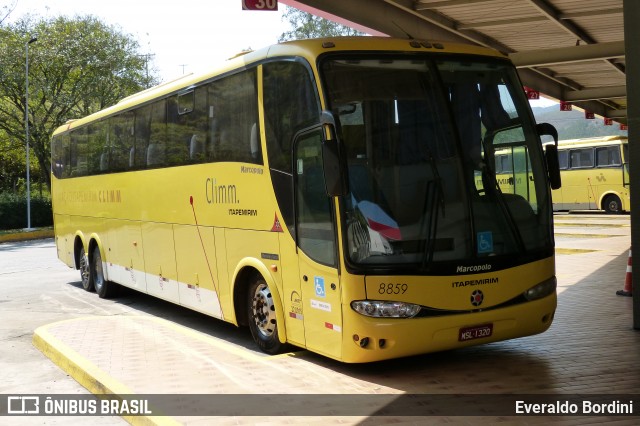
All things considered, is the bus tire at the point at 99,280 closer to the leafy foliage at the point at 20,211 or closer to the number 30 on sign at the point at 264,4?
the number 30 on sign at the point at 264,4

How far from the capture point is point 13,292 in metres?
16.1

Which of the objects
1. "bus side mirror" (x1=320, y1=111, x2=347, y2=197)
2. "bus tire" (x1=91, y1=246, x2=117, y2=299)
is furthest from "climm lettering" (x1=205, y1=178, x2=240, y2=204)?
"bus tire" (x1=91, y1=246, x2=117, y2=299)

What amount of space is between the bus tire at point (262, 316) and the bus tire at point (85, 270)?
725cm

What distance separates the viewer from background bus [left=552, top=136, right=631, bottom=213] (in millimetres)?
35750

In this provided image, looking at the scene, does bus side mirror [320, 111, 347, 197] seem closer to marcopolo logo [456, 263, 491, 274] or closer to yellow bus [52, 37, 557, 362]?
yellow bus [52, 37, 557, 362]

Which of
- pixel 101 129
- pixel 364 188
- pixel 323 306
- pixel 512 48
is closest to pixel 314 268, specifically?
pixel 323 306

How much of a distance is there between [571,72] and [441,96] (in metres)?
16.5

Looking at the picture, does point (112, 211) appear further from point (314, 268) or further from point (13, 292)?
point (314, 268)

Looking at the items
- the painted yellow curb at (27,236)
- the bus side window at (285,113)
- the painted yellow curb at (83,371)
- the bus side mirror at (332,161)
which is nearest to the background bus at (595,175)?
the painted yellow curb at (27,236)

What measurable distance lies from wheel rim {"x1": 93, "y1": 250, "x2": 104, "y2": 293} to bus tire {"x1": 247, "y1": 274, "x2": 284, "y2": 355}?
6.50 metres

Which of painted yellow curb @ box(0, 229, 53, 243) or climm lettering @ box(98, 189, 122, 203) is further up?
climm lettering @ box(98, 189, 122, 203)

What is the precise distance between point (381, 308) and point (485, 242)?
1.20 meters

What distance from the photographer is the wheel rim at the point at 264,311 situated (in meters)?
8.88

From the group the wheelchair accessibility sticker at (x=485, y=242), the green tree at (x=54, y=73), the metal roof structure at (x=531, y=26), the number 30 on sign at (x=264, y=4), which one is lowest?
the wheelchair accessibility sticker at (x=485, y=242)
